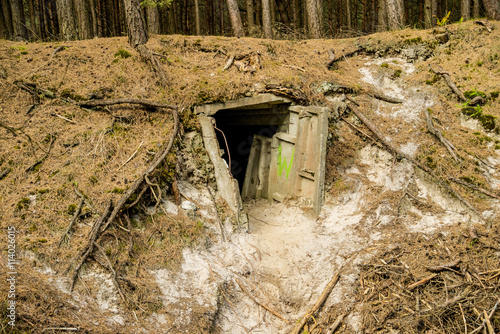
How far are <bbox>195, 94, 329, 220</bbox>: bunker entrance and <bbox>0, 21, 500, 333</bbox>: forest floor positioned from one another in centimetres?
23

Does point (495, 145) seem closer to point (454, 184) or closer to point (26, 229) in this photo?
point (454, 184)

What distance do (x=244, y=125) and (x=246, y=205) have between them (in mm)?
2246

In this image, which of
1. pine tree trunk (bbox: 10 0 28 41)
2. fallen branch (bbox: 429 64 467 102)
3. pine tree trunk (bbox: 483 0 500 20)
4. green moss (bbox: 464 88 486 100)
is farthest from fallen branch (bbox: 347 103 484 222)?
pine tree trunk (bbox: 10 0 28 41)

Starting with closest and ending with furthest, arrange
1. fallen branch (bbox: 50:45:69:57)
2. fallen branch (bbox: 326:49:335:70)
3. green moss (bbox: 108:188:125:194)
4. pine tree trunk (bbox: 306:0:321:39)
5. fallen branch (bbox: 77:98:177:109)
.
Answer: green moss (bbox: 108:188:125:194) → fallen branch (bbox: 77:98:177:109) → fallen branch (bbox: 50:45:69:57) → fallen branch (bbox: 326:49:335:70) → pine tree trunk (bbox: 306:0:321:39)

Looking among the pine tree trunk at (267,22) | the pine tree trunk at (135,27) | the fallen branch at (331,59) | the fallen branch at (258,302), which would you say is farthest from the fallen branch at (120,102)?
the pine tree trunk at (267,22)

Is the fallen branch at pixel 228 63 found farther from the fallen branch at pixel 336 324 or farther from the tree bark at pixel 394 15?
the tree bark at pixel 394 15

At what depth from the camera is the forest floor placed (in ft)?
13.8

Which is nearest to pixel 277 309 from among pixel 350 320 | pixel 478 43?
pixel 350 320

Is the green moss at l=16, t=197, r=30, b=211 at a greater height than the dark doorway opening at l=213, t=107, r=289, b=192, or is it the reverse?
the dark doorway opening at l=213, t=107, r=289, b=192

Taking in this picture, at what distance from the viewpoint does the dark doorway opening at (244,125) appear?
7.24 metres

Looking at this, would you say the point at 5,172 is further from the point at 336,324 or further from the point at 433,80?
the point at 433,80

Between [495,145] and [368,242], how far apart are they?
3260mm

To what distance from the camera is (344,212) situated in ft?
20.8

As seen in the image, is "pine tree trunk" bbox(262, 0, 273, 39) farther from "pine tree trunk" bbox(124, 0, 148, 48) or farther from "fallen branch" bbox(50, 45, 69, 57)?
"fallen branch" bbox(50, 45, 69, 57)
